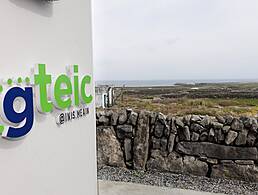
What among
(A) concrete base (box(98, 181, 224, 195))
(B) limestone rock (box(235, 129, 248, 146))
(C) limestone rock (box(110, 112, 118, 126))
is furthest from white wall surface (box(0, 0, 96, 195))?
(B) limestone rock (box(235, 129, 248, 146))

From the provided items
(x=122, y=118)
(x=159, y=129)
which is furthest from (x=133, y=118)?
(x=159, y=129)

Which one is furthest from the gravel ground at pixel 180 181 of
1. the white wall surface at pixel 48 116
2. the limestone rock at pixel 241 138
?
the white wall surface at pixel 48 116

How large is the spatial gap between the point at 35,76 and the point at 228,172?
11.9ft

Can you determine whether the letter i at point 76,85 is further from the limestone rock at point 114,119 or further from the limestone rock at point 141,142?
the limestone rock at point 114,119

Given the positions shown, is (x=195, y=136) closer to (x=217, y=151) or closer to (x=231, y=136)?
(x=217, y=151)

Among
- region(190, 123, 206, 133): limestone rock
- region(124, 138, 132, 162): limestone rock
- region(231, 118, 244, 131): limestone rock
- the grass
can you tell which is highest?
the grass

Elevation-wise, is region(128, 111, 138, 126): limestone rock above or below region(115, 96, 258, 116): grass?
below

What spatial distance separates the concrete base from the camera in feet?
11.7

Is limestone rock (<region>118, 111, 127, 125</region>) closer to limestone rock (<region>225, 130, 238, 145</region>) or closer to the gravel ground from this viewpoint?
the gravel ground

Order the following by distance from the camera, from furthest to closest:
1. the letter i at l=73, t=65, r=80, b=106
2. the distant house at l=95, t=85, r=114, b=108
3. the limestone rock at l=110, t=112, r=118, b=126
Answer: the distant house at l=95, t=85, r=114, b=108, the limestone rock at l=110, t=112, r=118, b=126, the letter i at l=73, t=65, r=80, b=106

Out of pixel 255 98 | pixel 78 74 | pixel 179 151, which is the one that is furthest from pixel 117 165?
pixel 78 74

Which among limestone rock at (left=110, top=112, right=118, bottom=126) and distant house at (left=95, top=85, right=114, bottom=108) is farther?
distant house at (left=95, top=85, right=114, bottom=108)

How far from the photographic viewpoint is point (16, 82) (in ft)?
4.61

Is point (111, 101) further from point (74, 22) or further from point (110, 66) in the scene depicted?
point (74, 22)
